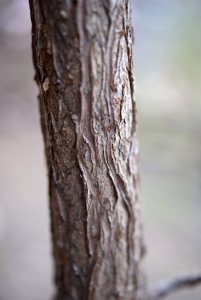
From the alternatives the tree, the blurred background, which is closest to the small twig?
the tree

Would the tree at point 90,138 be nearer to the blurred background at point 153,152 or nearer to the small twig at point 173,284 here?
the small twig at point 173,284

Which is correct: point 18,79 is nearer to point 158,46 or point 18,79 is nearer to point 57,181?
point 158,46

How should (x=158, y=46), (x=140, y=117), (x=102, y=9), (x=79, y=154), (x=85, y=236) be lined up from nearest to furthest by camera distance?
(x=102, y=9)
(x=79, y=154)
(x=85, y=236)
(x=158, y=46)
(x=140, y=117)

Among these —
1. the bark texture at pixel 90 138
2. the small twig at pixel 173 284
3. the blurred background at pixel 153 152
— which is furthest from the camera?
the blurred background at pixel 153 152

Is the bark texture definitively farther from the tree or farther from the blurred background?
the blurred background

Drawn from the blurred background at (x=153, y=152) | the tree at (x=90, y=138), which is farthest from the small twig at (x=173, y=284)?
the blurred background at (x=153, y=152)

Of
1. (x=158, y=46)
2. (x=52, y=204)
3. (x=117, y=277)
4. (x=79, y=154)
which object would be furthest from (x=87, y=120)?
(x=158, y=46)

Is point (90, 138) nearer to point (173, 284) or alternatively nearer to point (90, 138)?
point (90, 138)
